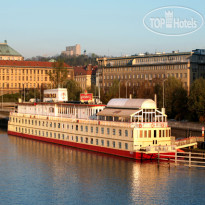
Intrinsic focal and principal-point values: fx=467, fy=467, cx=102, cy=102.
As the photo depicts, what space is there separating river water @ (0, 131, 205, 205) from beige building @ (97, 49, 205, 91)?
2716 inches

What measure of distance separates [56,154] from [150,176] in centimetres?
2054

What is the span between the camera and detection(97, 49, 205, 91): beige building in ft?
463

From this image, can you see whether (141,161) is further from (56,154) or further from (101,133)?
(56,154)

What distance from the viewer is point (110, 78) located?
170 m

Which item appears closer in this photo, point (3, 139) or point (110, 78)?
point (3, 139)

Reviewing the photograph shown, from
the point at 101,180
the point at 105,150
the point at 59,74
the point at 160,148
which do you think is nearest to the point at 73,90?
the point at 59,74

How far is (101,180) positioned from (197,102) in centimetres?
4667

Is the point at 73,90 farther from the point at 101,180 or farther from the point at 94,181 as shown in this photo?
the point at 94,181

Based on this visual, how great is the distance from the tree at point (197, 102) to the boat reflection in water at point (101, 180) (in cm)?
3321

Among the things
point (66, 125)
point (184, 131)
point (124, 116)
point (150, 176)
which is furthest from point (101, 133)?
point (184, 131)

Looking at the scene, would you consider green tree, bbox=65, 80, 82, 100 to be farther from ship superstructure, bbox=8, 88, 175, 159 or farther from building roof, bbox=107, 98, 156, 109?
building roof, bbox=107, 98, 156, 109

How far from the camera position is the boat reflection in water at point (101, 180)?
4589cm

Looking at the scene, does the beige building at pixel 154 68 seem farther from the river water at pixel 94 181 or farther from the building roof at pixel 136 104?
the river water at pixel 94 181

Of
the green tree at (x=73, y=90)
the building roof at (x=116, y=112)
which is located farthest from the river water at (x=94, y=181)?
the green tree at (x=73, y=90)
